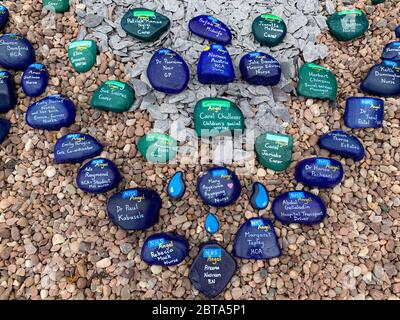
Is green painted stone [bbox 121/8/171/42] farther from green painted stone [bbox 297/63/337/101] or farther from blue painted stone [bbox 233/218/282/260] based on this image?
blue painted stone [bbox 233/218/282/260]

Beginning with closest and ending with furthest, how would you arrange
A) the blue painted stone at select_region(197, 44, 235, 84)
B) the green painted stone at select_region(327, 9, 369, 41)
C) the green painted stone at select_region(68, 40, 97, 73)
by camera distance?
the blue painted stone at select_region(197, 44, 235, 84), the green painted stone at select_region(68, 40, 97, 73), the green painted stone at select_region(327, 9, 369, 41)

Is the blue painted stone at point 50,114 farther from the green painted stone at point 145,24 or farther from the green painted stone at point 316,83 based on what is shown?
the green painted stone at point 316,83

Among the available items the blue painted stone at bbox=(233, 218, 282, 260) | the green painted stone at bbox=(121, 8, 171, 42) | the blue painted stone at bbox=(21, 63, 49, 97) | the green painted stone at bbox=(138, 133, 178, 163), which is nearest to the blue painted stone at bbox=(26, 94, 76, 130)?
the blue painted stone at bbox=(21, 63, 49, 97)

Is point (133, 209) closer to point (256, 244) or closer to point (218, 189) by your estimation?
point (218, 189)

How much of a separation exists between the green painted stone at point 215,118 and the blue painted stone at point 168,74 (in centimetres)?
13

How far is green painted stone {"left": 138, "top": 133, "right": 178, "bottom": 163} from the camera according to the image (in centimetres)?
167

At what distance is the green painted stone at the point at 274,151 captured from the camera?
1.66 metres

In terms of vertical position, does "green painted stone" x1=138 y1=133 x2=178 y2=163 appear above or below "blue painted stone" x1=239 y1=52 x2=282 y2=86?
Result: below

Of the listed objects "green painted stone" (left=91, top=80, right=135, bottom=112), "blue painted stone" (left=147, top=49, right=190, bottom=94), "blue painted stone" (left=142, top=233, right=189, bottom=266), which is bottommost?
"blue painted stone" (left=142, top=233, right=189, bottom=266)

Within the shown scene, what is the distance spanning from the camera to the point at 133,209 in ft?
5.04

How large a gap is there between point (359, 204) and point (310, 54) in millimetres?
756

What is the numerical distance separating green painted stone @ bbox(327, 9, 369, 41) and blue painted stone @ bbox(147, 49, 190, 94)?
0.79 metres

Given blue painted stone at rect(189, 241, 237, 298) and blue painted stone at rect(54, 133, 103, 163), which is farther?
blue painted stone at rect(54, 133, 103, 163)
